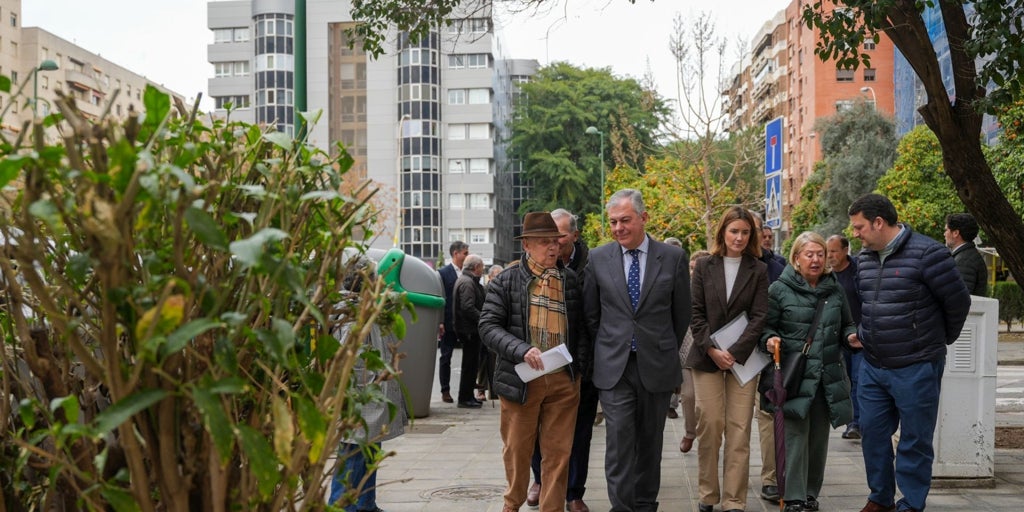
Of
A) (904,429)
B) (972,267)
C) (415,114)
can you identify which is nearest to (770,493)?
(904,429)

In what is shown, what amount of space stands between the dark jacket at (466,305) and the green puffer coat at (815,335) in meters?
6.57

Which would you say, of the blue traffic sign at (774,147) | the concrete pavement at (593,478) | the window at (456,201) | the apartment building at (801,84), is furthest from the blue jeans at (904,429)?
the window at (456,201)

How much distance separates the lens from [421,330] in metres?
11.6

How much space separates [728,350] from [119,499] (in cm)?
494

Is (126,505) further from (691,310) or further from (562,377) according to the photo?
(691,310)

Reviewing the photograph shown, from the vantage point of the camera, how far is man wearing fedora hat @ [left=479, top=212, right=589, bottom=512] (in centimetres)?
620

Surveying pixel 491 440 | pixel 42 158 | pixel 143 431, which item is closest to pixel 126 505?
pixel 143 431

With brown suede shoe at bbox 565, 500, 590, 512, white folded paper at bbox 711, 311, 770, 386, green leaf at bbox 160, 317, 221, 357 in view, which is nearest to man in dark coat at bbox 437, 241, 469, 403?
brown suede shoe at bbox 565, 500, 590, 512

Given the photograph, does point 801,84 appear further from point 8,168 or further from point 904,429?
point 8,168

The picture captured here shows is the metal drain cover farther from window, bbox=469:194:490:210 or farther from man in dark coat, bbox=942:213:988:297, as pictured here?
window, bbox=469:194:490:210

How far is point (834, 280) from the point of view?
6906 millimetres

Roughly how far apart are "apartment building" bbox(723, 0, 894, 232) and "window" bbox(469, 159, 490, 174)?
1770cm

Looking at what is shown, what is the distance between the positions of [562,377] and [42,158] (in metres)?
4.61

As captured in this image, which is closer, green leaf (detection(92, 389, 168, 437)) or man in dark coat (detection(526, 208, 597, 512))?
green leaf (detection(92, 389, 168, 437))
